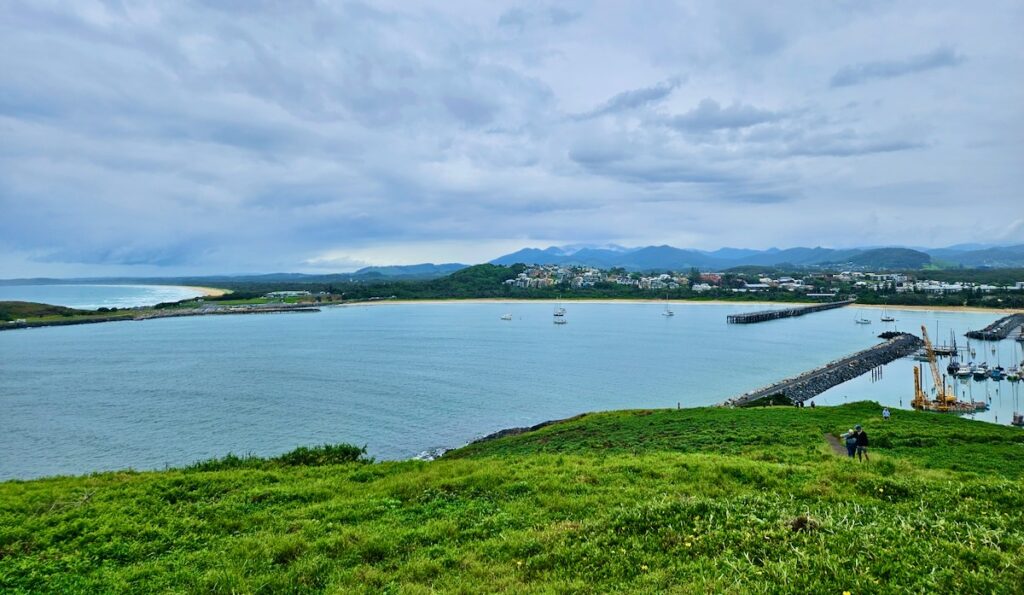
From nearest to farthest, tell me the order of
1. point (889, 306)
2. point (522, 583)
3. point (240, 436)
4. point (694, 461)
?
point (522, 583) < point (694, 461) < point (240, 436) < point (889, 306)

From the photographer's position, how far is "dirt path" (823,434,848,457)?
16.7 meters

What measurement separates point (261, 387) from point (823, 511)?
48.1 m

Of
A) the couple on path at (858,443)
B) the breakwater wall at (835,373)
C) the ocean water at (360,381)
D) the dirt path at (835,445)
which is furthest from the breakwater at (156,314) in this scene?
the couple on path at (858,443)

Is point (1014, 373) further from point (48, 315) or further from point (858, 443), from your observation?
point (48, 315)

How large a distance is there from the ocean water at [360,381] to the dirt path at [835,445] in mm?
19762

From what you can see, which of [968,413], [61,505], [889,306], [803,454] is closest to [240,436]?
[61,505]

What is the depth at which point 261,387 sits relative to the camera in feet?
153

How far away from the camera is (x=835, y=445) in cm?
1789


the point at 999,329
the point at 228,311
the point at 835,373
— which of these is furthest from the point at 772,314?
the point at 228,311

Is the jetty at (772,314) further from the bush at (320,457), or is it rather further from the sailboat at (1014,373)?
the bush at (320,457)

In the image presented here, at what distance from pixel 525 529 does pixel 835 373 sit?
183 feet

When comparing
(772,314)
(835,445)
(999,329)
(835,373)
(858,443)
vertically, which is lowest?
(999,329)

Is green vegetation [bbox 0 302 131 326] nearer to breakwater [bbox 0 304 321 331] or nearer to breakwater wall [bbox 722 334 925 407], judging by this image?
breakwater [bbox 0 304 321 331]

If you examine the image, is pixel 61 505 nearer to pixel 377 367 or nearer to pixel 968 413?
pixel 377 367
